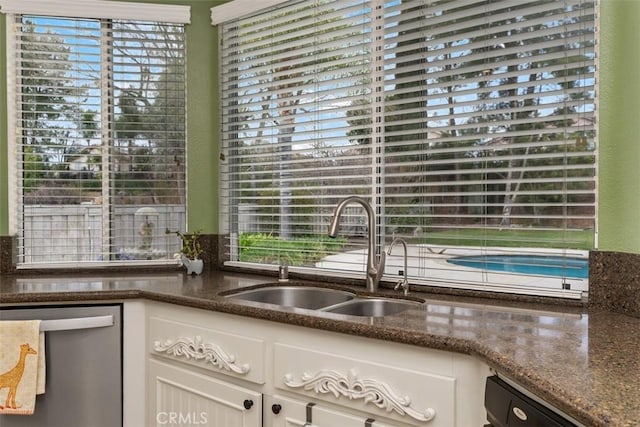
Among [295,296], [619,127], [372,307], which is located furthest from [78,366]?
[619,127]

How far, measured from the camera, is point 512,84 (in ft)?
6.31

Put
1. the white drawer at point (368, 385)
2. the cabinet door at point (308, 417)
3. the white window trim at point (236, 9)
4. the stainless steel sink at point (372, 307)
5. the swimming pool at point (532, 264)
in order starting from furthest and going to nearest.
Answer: the white window trim at point (236, 9)
the stainless steel sink at point (372, 307)
the swimming pool at point (532, 264)
the cabinet door at point (308, 417)
the white drawer at point (368, 385)

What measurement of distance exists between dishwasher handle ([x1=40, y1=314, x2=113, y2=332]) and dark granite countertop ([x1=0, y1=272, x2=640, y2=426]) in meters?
0.08

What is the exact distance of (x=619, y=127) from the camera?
1701 millimetres

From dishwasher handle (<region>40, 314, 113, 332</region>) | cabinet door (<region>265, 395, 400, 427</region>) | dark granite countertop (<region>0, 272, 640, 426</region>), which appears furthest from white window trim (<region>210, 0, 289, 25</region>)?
cabinet door (<region>265, 395, 400, 427</region>)

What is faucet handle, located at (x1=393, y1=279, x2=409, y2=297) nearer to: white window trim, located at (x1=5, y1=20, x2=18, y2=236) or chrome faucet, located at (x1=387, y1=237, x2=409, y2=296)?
chrome faucet, located at (x1=387, y1=237, x2=409, y2=296)

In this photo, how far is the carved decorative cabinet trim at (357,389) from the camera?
1447 millimetres

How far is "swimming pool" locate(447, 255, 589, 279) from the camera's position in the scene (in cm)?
182

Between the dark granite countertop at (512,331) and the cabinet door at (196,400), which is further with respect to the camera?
the cabinet door at (196,400)

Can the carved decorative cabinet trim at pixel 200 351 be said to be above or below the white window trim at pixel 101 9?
below

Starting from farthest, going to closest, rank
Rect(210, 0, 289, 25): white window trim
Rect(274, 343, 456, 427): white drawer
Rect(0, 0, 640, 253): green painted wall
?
Rect(210, 0, 289, 25): white window trim → Rect(0, 0, 640, 253): green painted wall → Rect(274, 343, 456, 427): white drawer

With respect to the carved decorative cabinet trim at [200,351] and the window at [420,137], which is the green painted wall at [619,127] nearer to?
the window at [420,137]

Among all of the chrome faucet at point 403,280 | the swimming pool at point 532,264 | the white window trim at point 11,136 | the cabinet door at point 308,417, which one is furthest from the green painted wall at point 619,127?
the white window trim at point 11,136

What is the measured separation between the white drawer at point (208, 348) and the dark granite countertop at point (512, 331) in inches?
4.3
